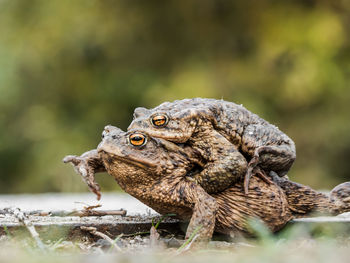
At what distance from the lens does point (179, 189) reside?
2266 millimetres

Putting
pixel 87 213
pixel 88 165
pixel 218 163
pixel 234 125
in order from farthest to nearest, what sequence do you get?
pixel 87 213, pixel 88 165, pixel 234 125, pixel 218 163

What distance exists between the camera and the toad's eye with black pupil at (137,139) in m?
2.27

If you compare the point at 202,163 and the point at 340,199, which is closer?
the point at 202,163

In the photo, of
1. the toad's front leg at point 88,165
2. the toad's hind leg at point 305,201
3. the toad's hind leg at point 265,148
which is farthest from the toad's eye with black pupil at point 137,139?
the toad's hind leg at point 305,201

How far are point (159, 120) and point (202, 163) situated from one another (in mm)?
264

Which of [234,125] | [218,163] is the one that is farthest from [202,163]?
[234,125]

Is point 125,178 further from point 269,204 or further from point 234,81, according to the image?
point 234,81

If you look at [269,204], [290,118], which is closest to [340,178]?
[290,118]

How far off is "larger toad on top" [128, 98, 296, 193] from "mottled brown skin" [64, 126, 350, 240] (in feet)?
0.21

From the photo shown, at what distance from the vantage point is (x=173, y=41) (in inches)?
352

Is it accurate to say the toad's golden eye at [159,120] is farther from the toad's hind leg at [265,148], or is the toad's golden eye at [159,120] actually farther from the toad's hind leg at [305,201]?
the toad's hind leg at [305,201]

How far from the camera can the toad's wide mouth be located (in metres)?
2.24

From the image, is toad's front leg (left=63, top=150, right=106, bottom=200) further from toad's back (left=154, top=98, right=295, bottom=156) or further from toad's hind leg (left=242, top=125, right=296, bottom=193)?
toad's hind leg (left=242, top=125, right=296, bottom=193)

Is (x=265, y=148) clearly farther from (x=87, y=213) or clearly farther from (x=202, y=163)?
(x=87, y=213)
